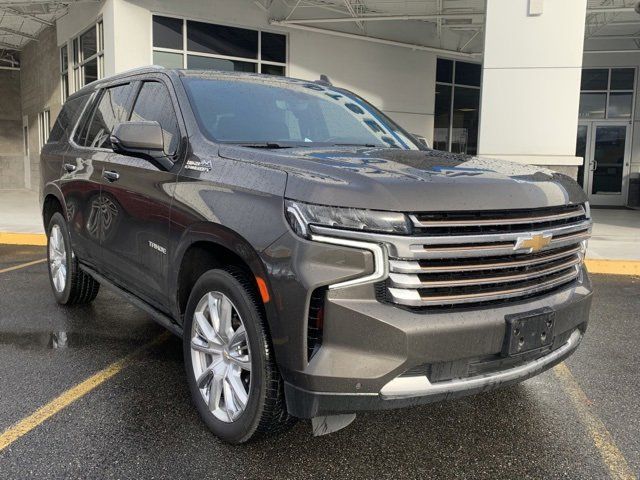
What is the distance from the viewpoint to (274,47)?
15406 millimetres

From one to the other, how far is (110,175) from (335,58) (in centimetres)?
1301

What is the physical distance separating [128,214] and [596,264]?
249 inches

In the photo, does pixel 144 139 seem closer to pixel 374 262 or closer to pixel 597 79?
pixel 374 262

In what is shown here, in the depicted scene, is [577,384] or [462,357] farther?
[577,384]

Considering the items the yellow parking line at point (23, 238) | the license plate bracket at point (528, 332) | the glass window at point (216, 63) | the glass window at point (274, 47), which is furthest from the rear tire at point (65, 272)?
the glass window at point (274, 47)

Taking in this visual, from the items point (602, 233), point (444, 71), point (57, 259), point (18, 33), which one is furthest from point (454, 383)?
point (18, 33)

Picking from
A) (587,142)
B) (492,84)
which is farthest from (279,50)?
(587,142)

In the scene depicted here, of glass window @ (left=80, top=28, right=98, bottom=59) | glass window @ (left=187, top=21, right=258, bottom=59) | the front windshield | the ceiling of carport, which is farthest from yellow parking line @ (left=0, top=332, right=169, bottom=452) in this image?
glass window @ (left=80, top=28, right=98, bottom=59)

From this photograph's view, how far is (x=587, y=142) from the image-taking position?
1836cm

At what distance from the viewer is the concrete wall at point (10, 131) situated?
2416 centimetres

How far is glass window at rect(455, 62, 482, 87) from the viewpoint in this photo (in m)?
19.0

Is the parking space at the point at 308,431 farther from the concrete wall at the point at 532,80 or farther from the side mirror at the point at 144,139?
the concrete wall at the point at 532,80

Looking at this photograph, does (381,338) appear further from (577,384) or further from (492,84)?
(492,84)

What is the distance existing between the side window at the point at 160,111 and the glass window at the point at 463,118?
15.9 metres
